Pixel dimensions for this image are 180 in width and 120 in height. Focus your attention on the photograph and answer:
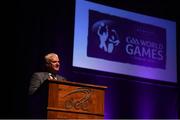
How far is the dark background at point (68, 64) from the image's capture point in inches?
224

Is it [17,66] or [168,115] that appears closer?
[17,66]

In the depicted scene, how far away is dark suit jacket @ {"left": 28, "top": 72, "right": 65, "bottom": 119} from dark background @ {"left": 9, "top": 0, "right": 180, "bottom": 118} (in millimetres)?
720

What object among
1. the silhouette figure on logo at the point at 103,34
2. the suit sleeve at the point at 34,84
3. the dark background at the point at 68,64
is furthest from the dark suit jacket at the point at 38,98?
the silhouette figure on logo at the point at 103,34

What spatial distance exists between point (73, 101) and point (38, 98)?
358 millimetres

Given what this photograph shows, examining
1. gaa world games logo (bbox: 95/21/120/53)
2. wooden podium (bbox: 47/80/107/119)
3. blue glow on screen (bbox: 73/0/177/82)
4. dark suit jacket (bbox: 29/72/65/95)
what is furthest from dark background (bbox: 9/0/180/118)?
wooden podium (bbox: 47/80/107/119)

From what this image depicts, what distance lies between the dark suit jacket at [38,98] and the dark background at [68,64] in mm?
720

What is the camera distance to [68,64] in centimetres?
Result: 617

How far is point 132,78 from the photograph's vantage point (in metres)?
6.68

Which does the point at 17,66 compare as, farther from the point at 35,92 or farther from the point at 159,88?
the point at 159,88

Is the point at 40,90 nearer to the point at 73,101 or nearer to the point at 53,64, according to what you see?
the point at 73,101

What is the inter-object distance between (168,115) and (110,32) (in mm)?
1626

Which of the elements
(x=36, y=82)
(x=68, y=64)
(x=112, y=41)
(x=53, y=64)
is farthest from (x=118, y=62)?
(x=36, y=82)

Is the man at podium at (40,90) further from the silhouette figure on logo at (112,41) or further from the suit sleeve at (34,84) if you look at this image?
the silhouette figure on logo at (112,41)

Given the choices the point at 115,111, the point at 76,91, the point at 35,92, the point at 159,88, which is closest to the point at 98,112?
the point at 76,91
